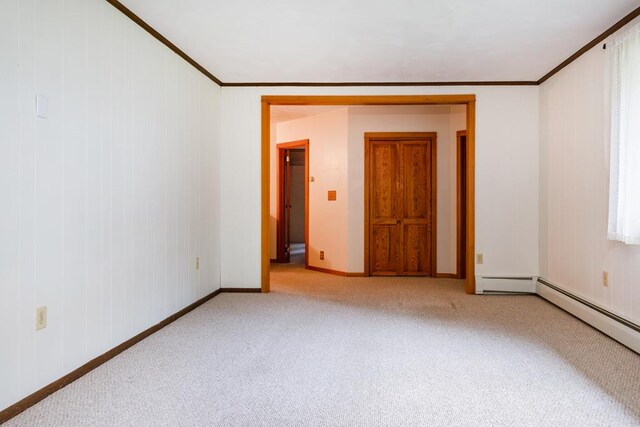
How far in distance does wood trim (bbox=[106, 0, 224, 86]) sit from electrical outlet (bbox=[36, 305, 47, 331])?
1982mm

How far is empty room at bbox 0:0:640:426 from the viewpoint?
6.25 feet

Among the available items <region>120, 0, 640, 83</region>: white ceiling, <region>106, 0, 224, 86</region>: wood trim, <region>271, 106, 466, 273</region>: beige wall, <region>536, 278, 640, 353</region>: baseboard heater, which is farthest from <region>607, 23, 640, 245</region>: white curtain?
<region>106, 0, 224, 86</region>: wood trim

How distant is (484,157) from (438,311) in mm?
1924

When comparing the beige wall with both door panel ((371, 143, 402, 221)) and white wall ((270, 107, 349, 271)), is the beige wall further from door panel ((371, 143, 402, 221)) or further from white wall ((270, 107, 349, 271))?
door panel ((371, 143, 402, 221))

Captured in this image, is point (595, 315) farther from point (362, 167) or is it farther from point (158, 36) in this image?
point (158, 36)

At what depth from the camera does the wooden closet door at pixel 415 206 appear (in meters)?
5.65

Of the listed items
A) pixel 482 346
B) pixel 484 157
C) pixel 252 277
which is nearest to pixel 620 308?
pixel 482 346

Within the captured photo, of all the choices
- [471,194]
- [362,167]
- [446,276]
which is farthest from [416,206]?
[471,194]

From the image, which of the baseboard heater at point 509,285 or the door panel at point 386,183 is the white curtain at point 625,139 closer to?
the baseboard heater at point 509,285

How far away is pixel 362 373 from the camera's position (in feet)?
7.43

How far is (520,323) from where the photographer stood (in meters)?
3.26

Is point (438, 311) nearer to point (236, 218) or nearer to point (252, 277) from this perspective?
point (252, 277)

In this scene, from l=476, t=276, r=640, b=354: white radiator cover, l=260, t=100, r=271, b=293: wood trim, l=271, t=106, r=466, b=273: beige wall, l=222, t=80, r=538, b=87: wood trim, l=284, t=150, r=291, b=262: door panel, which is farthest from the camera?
l=284, t=150, r=291, b=262: door panel

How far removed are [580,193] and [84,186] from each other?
3976mm
